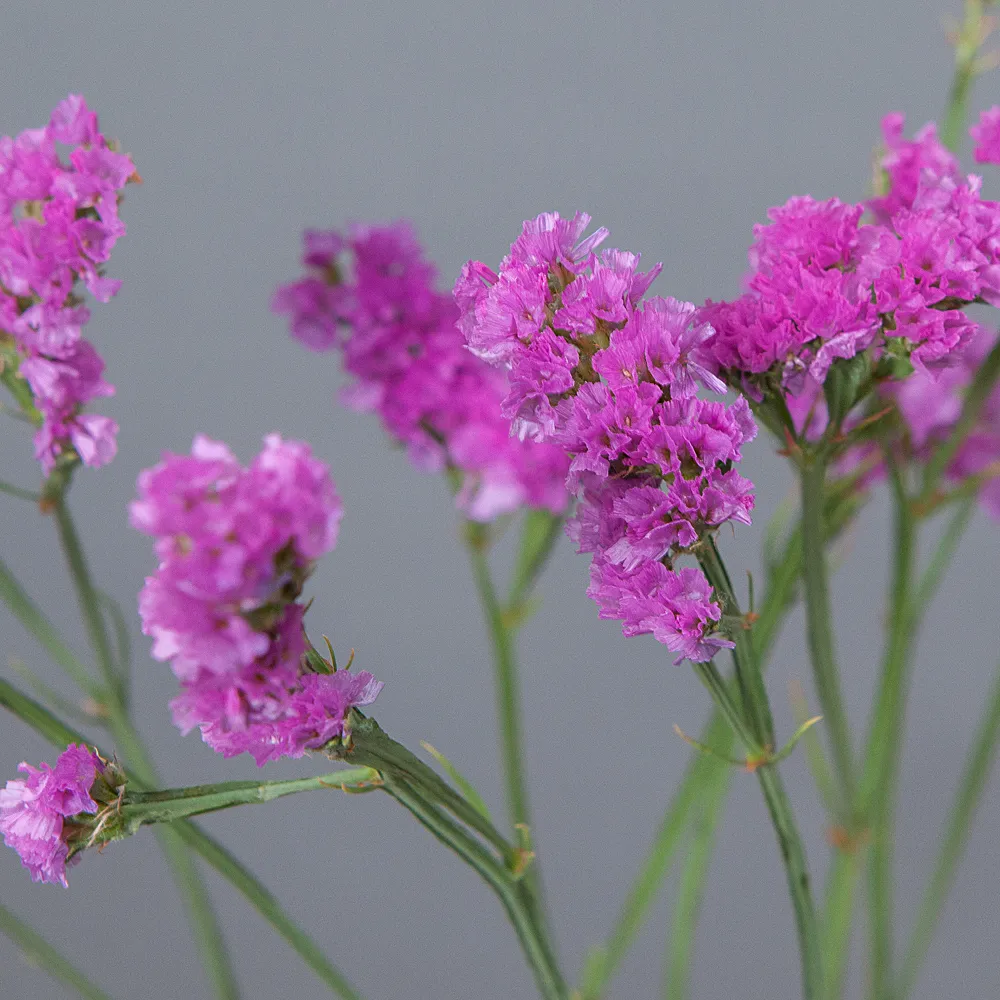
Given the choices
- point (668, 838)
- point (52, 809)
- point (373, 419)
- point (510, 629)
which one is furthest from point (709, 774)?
point (373, 419)

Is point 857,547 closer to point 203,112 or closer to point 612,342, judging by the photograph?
point 203,112

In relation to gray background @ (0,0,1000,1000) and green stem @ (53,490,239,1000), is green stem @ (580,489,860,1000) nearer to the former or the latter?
green stem @ (53,490,239,1000)

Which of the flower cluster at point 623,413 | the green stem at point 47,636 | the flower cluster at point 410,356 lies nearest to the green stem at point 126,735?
the green stem at point 47,636

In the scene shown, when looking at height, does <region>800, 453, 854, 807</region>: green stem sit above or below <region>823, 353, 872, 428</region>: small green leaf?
below

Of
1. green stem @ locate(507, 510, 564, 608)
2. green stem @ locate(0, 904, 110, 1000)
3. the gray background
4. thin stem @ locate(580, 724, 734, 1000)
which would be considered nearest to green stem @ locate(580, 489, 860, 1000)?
thin stem @ locate(580, 724, 734, 1000)

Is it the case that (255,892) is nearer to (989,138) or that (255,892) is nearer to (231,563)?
(231,563)
